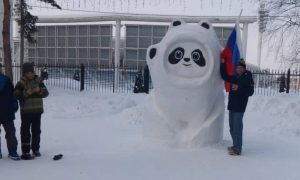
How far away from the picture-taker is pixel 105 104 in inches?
574

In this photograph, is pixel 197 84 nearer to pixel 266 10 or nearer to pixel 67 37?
pixel 266 10

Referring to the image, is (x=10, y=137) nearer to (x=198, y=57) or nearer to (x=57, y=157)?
(x=57, y=157)

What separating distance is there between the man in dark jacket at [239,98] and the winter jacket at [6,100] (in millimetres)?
3727

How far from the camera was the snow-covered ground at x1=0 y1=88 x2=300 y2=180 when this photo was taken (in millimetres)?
6137

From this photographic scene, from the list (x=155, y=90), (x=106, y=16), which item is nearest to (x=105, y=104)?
(x=155, y=90)

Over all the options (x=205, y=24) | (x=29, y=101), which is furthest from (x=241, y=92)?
(x=29, y=101)

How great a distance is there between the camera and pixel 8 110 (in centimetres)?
673

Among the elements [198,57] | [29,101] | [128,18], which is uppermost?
[128,18]

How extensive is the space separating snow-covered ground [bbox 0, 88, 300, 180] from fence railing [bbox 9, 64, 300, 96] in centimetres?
863

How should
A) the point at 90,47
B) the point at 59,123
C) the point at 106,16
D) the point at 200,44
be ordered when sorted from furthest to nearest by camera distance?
the point at 90,47 → the point at 106,16 → the point at 59,123 → the point at 200,44

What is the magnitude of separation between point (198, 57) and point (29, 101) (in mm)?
2997

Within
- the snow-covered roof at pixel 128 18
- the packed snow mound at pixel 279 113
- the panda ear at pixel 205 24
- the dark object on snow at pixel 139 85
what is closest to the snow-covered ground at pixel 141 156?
the packed snow mound at pixel 279 113

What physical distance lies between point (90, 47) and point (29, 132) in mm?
27465

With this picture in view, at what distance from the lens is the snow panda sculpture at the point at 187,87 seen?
741 cm
